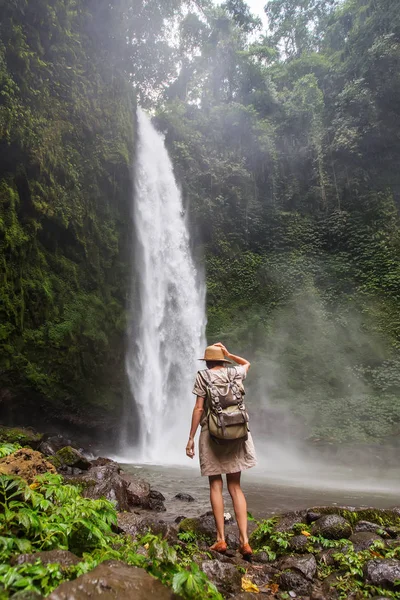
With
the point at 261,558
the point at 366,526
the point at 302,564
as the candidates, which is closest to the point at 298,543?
the point at 261,558

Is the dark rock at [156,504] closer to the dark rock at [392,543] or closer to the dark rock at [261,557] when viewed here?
the dark rock at [261,557]

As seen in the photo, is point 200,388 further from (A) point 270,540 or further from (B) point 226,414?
(A) point 270,540

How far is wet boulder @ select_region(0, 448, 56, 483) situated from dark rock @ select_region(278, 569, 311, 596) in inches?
82.1

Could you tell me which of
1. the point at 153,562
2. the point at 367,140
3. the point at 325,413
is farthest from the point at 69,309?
the point at 367,140

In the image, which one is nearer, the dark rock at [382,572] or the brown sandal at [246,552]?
the dark rock at [382,572]

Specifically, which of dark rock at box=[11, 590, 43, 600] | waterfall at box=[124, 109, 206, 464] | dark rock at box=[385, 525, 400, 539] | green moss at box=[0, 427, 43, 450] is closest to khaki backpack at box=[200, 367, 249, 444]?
dark rock at box=[385, 525, 400, 539]

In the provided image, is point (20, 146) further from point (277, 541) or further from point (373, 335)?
point (373, 335)

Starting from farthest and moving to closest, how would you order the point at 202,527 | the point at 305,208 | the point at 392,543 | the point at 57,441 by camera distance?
the point at 305,208 → the point at 57,441 → the point at 202,527 → the point at 392,543

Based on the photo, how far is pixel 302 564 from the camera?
254cm

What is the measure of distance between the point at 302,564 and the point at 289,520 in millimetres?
1053

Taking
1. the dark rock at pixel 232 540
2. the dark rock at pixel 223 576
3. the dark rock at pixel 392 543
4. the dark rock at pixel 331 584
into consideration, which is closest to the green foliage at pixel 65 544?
the dark rock at pixel 223 576

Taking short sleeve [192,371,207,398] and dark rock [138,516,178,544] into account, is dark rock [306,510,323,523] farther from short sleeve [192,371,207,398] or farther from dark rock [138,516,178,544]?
short sleeve [192,371,207,398]

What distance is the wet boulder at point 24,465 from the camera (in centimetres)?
336

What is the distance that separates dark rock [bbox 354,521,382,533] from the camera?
334cm
